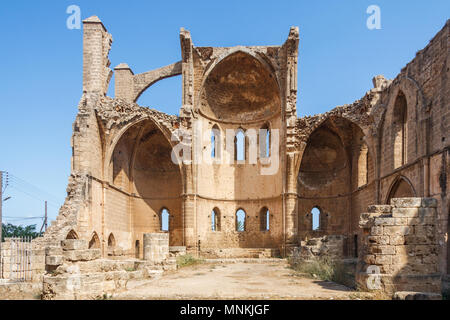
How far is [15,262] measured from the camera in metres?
9.22

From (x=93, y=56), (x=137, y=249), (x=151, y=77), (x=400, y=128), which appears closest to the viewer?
(x=400, y=128)

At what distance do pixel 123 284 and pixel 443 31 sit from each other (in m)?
12.1

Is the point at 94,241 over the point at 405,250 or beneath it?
beneath

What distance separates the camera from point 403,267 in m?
6.86

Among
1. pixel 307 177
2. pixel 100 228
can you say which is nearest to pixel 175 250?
pixel 100 228

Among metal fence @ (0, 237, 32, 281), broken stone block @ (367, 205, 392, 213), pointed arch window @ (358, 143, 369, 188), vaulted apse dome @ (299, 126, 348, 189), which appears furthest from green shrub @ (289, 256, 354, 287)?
vaulted apse dome @ (299, 126, 348, 189)

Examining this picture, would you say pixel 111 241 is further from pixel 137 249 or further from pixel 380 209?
pixel 380 209

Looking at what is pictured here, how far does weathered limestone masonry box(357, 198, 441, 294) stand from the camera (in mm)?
6770

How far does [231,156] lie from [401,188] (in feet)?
32.7

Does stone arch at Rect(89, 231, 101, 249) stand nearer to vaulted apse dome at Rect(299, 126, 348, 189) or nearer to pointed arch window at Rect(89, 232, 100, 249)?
pointed arch window at Rect(89, 232, 100, 249)

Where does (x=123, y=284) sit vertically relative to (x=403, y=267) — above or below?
below

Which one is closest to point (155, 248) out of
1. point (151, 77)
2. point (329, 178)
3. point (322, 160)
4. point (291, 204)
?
point (291, 204)

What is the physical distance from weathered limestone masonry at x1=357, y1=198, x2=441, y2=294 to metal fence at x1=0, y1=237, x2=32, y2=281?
786 centimetres
